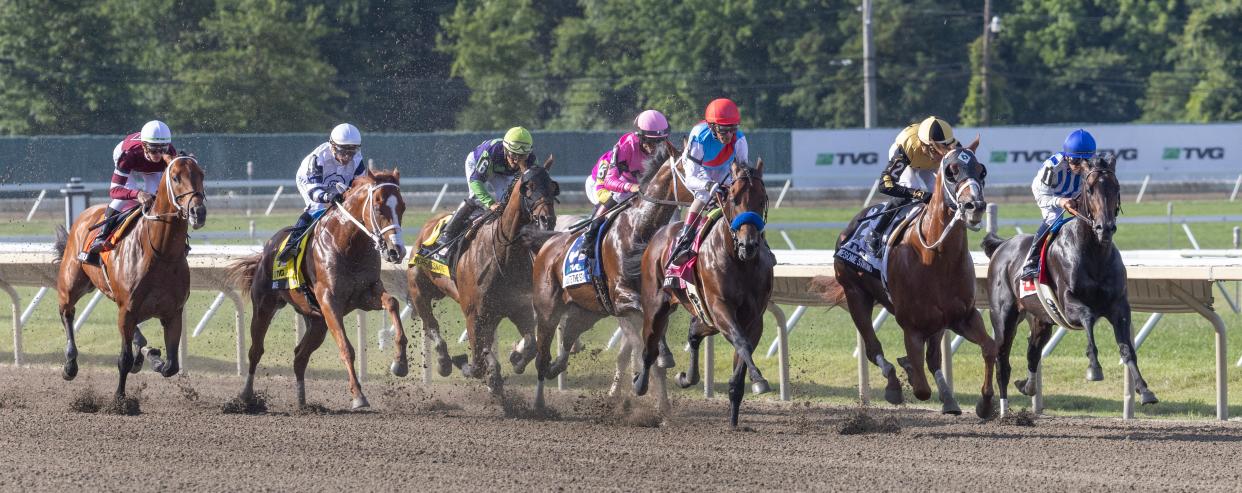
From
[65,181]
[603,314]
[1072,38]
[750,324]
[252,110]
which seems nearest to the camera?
[750,324]

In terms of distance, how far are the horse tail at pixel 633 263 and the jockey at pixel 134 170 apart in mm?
3199

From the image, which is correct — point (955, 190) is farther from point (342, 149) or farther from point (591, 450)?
point (342, 149)

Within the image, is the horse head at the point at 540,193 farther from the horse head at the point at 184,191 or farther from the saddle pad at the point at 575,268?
the horse head at the point at 184,191

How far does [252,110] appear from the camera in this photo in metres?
33.7

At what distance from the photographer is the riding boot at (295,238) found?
10398 mm

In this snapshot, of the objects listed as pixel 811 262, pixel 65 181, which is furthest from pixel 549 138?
pixel 811 262

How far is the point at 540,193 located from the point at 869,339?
7.19 feet

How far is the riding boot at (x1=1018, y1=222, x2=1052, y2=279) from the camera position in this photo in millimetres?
9086

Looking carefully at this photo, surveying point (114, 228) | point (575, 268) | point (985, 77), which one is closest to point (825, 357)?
point (575, 268)

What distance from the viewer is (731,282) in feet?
28.1

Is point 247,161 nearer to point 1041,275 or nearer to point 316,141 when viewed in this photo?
point 316,141

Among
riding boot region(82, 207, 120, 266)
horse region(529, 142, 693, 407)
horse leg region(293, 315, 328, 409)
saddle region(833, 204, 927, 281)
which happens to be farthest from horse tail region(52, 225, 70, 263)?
saddle region(833, 204, 927, 281)

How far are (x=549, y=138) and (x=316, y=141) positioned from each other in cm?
540

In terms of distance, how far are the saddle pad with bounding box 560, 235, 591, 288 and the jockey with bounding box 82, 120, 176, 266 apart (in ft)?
9.08
